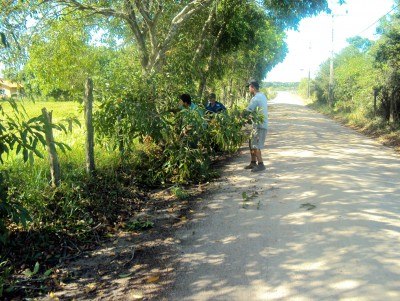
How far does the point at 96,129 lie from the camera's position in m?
6.36

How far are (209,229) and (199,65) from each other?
8316 millimetres

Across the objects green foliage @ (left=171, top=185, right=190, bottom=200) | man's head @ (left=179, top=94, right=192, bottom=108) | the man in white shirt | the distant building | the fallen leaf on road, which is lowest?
the fallen leaf on road

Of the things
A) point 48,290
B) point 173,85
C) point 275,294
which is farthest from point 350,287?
point 173,85

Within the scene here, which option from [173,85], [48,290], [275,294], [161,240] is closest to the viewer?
[275,294]

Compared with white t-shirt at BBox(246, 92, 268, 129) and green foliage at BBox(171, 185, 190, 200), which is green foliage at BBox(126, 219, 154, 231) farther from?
white t-shirt at BBox(246, 92, 268, 129)

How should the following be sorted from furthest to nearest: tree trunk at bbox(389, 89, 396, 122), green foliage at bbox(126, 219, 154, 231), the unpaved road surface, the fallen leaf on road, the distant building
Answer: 1. tree trunk at bbox(389, 89, 396, 122)
2. green foliage at bbox(126, 219, 154, 231)
3. the distant building
4. the fallen leaf on road
5. the unpaved road surface

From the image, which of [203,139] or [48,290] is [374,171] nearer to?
[203,139]

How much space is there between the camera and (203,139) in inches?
286

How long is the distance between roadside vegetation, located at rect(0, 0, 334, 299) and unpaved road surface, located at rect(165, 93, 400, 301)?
1029mm

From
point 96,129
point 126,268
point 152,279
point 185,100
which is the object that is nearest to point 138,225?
point 126,268

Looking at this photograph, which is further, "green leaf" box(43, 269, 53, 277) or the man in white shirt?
the man in white shirt

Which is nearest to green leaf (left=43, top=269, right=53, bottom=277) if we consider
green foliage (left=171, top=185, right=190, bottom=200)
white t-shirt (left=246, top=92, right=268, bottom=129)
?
green foliage (left=171, top=185, right=190, bottom=200)

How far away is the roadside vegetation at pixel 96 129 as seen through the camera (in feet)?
12.7

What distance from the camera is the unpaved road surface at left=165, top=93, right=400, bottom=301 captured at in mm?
3229
